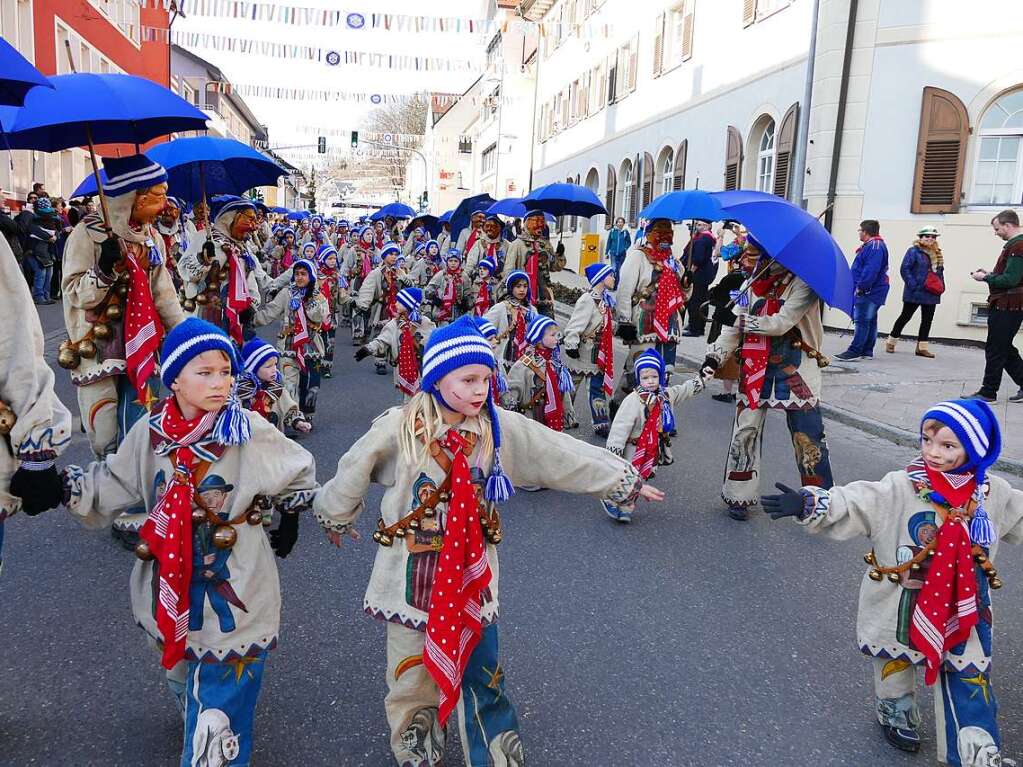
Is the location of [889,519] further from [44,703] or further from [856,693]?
[44,703]

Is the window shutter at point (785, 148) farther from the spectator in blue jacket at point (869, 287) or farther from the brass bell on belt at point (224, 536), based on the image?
the brass bell on belt at point (224, 536)

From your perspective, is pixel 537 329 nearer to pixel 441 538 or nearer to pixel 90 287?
pixel 90 287

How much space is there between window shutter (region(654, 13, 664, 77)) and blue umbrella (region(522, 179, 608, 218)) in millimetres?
12854

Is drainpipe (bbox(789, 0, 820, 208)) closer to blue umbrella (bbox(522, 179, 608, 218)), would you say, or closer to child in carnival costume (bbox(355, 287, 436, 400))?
blue umbrella (bbox(522, 179, 608, 218))

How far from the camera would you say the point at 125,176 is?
14.4 feet

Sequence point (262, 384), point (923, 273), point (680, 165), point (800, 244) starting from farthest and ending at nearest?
point (680, 165)
point (923, 273)
point (262, 384)
point (800, 244)

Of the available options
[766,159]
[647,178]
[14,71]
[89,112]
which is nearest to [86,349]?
[89,112]

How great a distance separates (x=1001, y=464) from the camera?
6934 mm

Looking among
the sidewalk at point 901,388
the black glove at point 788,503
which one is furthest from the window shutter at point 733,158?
the black glove at point 788,503

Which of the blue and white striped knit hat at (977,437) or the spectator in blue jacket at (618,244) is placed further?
the spectator in blue jacket at (618,244)

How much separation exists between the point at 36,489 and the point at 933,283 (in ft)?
40.6

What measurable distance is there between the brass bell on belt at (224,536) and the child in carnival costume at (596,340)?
15.1 feet

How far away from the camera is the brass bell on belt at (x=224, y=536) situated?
104 inches

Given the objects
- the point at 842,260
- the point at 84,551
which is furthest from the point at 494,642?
the point at 842,260
